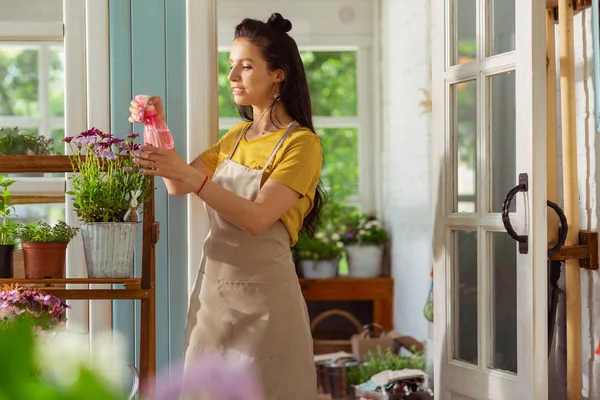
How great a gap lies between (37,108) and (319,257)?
3606 mm

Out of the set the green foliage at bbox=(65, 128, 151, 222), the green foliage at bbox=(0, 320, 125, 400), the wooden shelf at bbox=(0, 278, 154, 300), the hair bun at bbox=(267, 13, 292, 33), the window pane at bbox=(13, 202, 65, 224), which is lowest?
the wooden shelf at bbox=(0, 278, 154, 300)

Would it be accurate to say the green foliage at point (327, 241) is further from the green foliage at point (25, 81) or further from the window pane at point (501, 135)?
the green foliage at point (25, 81)

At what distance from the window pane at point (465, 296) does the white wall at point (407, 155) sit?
2.24 metres

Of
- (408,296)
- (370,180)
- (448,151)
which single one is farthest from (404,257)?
(448,151)

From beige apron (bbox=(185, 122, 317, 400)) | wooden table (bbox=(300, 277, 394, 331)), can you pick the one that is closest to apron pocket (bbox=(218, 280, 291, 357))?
→ beige apron (bbox=(185, 122, 317, 400))

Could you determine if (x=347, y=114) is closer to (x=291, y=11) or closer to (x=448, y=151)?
(x=291, y=11)

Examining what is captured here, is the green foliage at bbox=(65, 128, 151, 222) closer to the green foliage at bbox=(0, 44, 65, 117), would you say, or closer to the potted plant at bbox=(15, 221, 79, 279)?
the potted plant at bbox=(15, 221, 79, 279)

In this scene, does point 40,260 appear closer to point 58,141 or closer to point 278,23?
point 58,141

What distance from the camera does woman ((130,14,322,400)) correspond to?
2.23 metres

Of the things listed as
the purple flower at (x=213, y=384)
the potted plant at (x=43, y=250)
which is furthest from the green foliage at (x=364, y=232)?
the purple flower at (x=213, y=384)

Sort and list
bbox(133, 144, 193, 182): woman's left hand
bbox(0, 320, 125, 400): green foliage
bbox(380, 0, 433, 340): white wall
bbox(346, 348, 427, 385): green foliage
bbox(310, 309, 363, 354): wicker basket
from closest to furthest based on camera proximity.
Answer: bbox(0, 320, 125, 400): green foliage < bbox(133, 144, 193, 182): woman's left hand < bbox(346, 348, 427, 385): green foliage < bbox(380, 0, 433, 340): white wall < bbox(310, 309, 363, 354): wicker basket

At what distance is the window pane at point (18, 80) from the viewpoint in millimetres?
Result: 2637

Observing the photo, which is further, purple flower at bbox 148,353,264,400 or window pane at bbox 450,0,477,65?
window pane at bbox 450,0,477,65

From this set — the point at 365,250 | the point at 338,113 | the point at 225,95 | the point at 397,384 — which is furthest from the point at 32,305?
the point at 338,113
